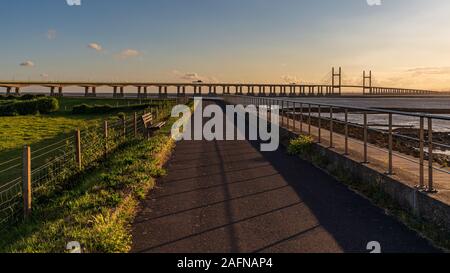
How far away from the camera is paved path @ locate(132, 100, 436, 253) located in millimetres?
4953

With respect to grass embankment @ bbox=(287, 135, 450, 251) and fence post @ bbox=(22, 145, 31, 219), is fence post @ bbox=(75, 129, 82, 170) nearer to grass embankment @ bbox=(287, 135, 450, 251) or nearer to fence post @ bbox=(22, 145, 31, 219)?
fence post @ bbox=(22, 145, 31, 219)

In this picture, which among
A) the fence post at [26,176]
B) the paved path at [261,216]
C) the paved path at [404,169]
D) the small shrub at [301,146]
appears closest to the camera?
the paved path at [261,216]

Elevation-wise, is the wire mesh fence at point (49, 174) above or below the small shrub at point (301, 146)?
below

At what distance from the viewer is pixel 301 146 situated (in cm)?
1211

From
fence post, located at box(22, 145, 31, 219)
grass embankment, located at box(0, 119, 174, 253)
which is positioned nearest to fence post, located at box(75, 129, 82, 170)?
grass embankment, located at box(0, 119, 174, 253)

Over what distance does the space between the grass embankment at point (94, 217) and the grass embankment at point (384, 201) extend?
3.47 metres

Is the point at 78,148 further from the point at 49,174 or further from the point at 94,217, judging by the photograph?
the point at 94,217

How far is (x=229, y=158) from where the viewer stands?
11.8m

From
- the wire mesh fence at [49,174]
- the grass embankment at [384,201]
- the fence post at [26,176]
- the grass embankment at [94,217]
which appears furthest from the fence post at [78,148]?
the grass embankment at [384,201]

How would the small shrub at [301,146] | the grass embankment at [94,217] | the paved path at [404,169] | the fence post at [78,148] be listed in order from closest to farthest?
the grass embankment at [94,217] → the paved path at [404,169] → the fence post at [78,148] → the small shrub at [301,146]

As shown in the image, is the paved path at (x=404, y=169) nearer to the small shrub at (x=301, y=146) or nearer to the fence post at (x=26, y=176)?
the small shrub at (x=301, y=146)

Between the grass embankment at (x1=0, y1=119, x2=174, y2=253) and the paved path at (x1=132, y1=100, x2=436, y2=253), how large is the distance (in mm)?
260

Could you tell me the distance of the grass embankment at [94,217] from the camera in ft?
15.7
